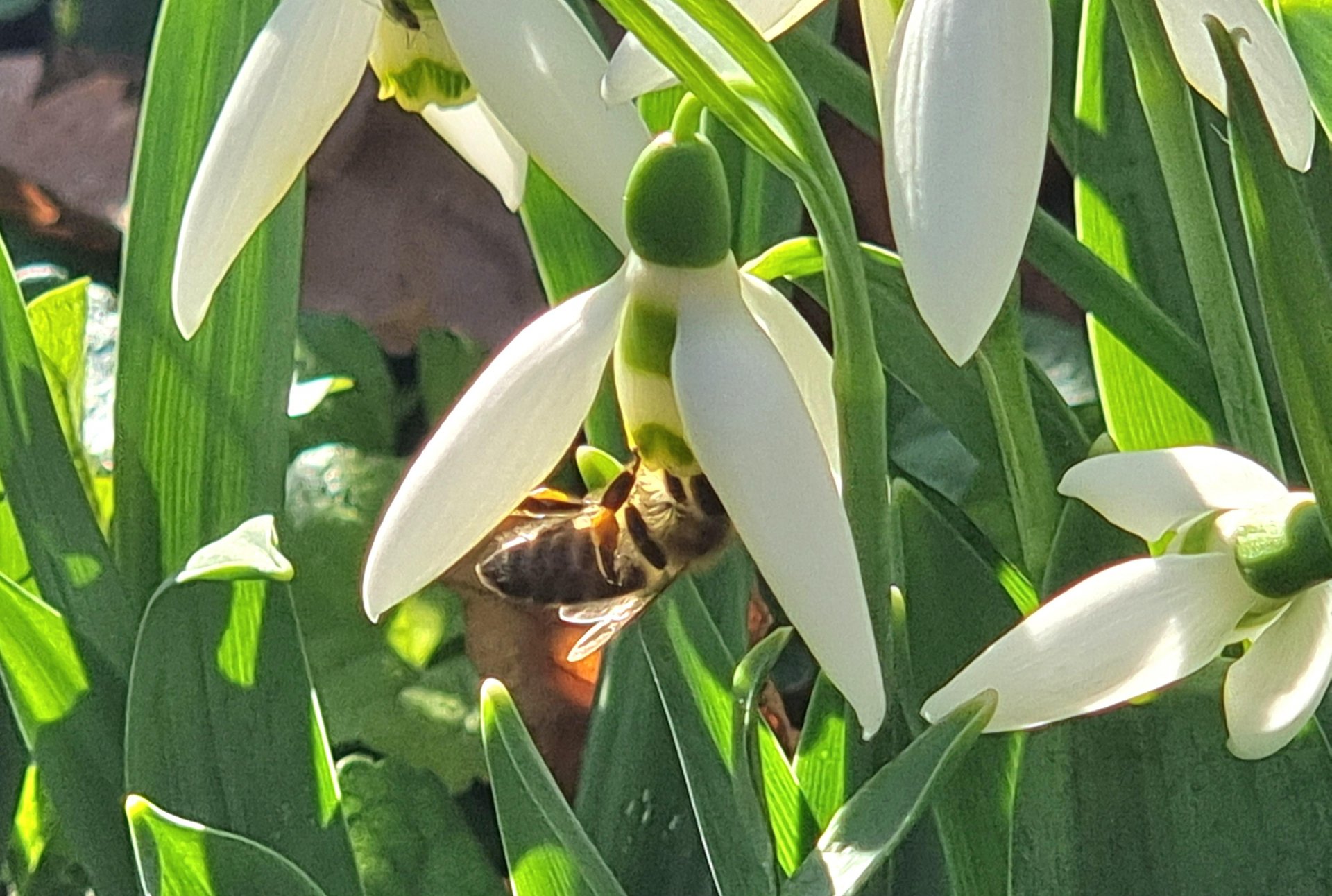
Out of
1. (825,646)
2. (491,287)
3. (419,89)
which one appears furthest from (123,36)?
(825,646)

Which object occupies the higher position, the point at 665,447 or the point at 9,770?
the point at 665,447

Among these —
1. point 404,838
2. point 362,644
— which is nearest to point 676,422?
point 404,838

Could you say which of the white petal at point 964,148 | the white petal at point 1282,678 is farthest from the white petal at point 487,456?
the white petal at point 1282,678

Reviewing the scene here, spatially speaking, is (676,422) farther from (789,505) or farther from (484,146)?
(484,146)

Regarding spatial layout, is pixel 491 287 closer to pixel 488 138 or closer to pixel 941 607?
pixel 488 138

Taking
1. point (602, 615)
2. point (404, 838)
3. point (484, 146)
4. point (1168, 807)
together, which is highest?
point (484, 146)

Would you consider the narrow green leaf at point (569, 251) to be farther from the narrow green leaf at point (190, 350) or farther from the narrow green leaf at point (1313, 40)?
the narrow green leaf at point (1313, 40)
